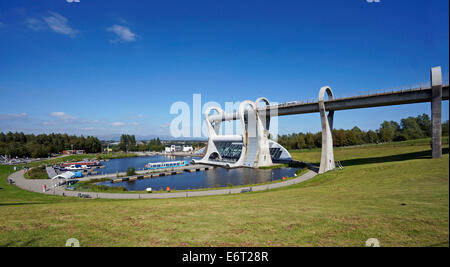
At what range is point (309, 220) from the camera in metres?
5.92

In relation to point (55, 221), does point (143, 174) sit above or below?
below

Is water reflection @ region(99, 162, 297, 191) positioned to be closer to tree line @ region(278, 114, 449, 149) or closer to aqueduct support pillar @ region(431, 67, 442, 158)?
aqueduct support pillar @ region(431, 67, 442, 158)

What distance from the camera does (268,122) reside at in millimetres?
44562

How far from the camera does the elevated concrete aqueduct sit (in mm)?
20828

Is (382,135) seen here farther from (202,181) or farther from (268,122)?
(202,181)

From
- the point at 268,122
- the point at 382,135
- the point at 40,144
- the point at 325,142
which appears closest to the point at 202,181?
the point at 325,142

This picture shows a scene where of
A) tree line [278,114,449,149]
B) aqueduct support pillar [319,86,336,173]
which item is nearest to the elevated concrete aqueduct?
aqueduct support pillar [319,86,336,173]

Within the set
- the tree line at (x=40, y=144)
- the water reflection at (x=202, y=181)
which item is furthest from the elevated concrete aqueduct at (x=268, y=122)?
the tree line at (x=40, y=144)

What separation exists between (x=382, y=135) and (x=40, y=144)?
10745 cm

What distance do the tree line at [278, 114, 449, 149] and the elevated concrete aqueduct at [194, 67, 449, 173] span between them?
26886 millimetres

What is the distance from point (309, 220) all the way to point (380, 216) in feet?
5.14
